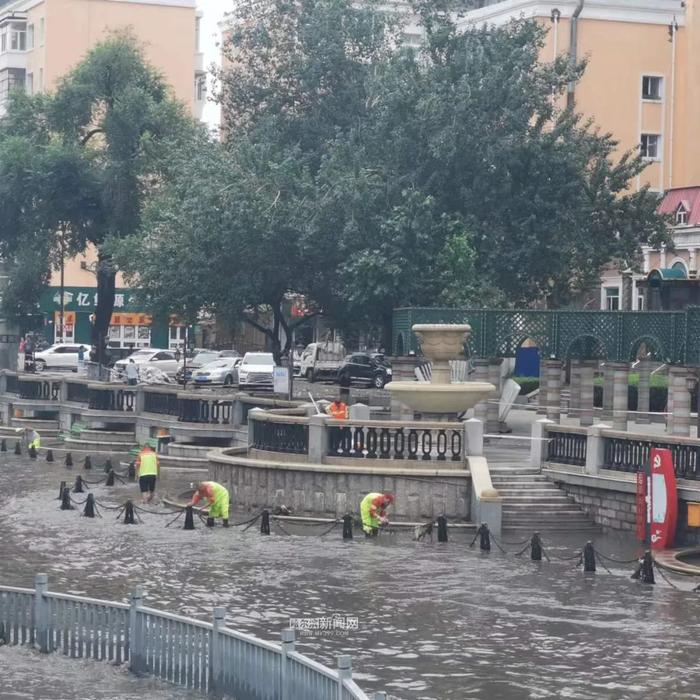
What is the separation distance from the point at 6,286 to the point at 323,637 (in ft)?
161

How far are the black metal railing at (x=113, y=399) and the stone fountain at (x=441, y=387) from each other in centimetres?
1803

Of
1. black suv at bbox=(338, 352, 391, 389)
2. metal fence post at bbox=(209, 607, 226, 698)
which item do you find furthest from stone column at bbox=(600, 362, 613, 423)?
metal fence post at bbox=(209, 607, 226, 698)

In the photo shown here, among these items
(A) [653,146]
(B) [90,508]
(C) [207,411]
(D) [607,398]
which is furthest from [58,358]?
(B) [90,508]

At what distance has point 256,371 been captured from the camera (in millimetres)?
61594

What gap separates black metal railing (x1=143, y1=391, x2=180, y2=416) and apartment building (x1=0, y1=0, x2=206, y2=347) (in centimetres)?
3980

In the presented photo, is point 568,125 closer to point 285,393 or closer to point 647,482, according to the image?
point 285,393

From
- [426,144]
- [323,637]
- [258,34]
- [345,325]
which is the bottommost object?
[323,637]

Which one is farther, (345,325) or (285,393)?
(345,325)

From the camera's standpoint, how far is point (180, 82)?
9812cm

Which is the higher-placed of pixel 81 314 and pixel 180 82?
pixel 180 82

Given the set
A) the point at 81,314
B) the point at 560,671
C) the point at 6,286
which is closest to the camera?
the point at 560,671

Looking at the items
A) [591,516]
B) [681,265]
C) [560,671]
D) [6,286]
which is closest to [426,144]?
[681,265]

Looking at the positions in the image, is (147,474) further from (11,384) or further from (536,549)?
(11,384)

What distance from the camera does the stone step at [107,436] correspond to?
49.8 m
